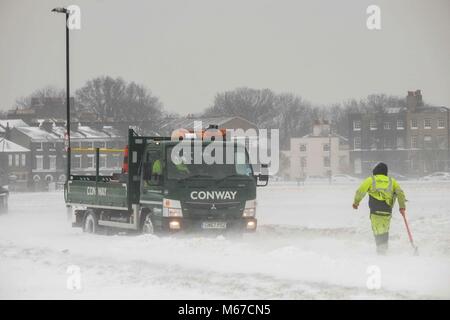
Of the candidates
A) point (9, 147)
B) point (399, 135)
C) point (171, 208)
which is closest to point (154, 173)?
point (171, 208)

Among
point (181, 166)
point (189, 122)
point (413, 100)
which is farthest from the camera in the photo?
point (413, 100)

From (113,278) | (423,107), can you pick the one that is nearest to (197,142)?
(113,278)

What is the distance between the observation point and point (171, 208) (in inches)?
822

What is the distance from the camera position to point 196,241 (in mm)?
19438

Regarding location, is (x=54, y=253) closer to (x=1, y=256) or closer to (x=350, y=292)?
(x=1, y=256)

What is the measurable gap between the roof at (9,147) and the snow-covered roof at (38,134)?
7.33ft

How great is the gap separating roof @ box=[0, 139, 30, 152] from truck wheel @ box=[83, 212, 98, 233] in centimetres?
9093

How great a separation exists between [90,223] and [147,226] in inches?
149

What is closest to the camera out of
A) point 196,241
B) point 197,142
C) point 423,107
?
point 196,241

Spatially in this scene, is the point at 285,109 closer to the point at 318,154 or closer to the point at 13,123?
the point at 318,154

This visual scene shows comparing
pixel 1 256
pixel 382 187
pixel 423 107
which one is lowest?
pixel 1 256

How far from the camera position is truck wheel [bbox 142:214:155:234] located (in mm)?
21734

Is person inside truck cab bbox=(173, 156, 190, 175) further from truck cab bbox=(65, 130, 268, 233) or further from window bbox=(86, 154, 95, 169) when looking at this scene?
window bbox=(86, 154, 95, 169)
